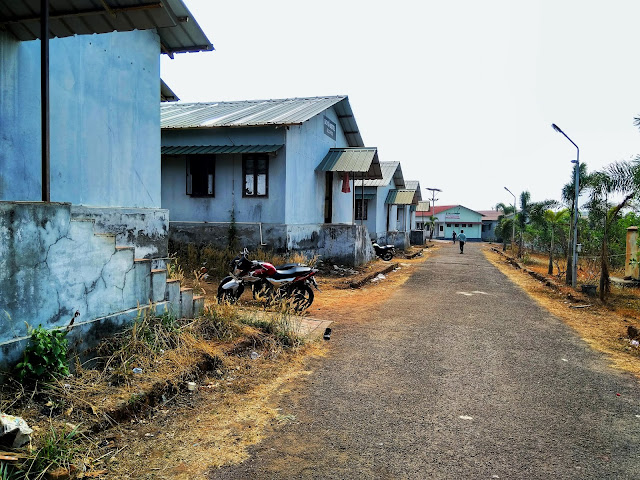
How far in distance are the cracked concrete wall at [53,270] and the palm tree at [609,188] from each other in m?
11.1

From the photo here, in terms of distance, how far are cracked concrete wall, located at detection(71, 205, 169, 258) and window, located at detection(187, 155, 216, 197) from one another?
604 centimetres

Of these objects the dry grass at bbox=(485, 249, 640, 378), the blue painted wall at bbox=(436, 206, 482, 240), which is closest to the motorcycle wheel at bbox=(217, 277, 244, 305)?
the dry grass at bbox=(485, 249, 640, 378)

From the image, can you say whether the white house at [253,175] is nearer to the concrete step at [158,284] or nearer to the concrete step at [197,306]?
the concrete step at [197,306]

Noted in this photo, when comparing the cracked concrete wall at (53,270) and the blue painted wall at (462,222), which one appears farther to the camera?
the blue painted wall at (462,222)

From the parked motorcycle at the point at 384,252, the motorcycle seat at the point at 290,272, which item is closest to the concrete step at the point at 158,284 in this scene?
the motorcycle seat at the point at 290,272

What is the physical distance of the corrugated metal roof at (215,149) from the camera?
1288cm

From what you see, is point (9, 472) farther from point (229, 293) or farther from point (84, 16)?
point (229, 293)

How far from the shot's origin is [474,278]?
16.1 metres

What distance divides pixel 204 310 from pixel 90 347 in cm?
208

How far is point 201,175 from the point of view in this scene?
14195 millimetres

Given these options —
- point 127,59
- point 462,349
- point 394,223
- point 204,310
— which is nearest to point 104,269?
point 204,310

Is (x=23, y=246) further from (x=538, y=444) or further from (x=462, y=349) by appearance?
(x=462, y=349)

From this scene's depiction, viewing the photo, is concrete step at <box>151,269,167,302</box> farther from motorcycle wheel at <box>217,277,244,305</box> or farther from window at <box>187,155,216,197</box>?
window at <box>187,155,216,197</box>

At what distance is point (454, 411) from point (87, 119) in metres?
6.11
